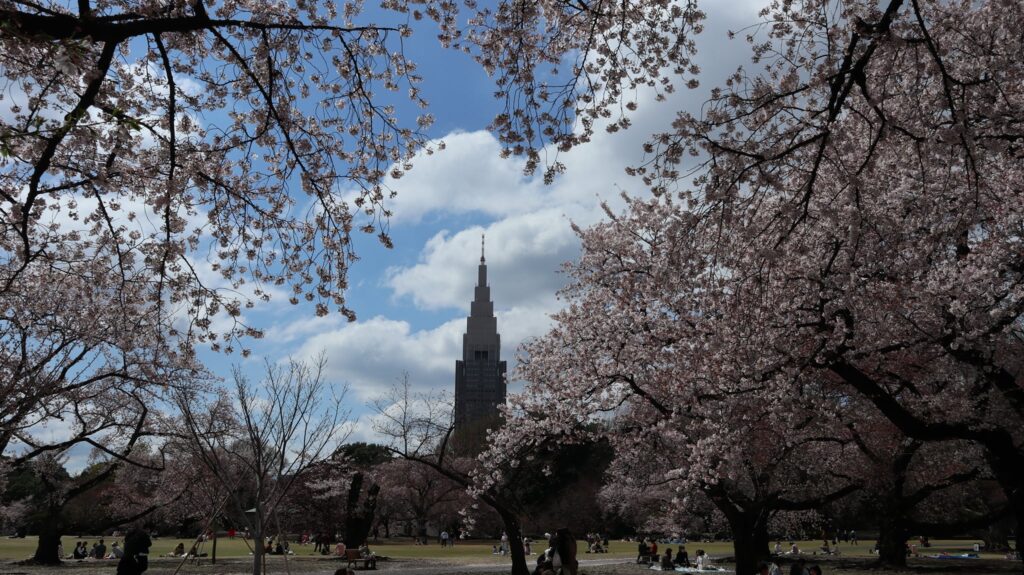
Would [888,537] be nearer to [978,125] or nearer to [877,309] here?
[877,309]

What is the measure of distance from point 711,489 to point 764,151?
429 inches

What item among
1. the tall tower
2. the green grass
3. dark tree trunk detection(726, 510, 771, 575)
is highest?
the tall tower

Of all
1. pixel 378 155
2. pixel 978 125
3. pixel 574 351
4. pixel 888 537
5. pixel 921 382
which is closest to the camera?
pixel 378 155

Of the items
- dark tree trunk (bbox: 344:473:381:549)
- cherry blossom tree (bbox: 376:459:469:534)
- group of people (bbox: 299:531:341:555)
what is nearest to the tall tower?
cherry blossom tree (bbox: 376:459:469:534)

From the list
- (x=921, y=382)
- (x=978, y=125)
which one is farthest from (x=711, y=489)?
(x=978, y=125)

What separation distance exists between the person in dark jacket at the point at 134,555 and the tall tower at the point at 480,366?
266 feet

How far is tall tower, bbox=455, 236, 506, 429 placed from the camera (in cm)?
9725

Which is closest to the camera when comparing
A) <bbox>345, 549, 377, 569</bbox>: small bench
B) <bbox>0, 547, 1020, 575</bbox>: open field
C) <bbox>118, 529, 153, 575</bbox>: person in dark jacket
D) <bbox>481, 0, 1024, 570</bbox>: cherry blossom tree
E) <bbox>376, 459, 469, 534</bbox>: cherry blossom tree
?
<bbox>481, 0, 1024, 570</bbox>: cherry blossom tree

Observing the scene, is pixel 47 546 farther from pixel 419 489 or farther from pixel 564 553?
pixel 564 553

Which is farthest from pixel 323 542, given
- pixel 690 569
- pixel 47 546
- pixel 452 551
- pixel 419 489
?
pixel 690 569

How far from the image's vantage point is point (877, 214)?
10055 mm

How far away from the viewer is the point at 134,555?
11062 mm

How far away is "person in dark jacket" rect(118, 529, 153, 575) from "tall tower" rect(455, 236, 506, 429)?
81170mm

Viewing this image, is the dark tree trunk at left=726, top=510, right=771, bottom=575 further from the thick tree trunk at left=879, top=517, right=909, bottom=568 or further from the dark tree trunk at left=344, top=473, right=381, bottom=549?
the dark tree trunk at left=344, top=473, right=381, bottom=549
